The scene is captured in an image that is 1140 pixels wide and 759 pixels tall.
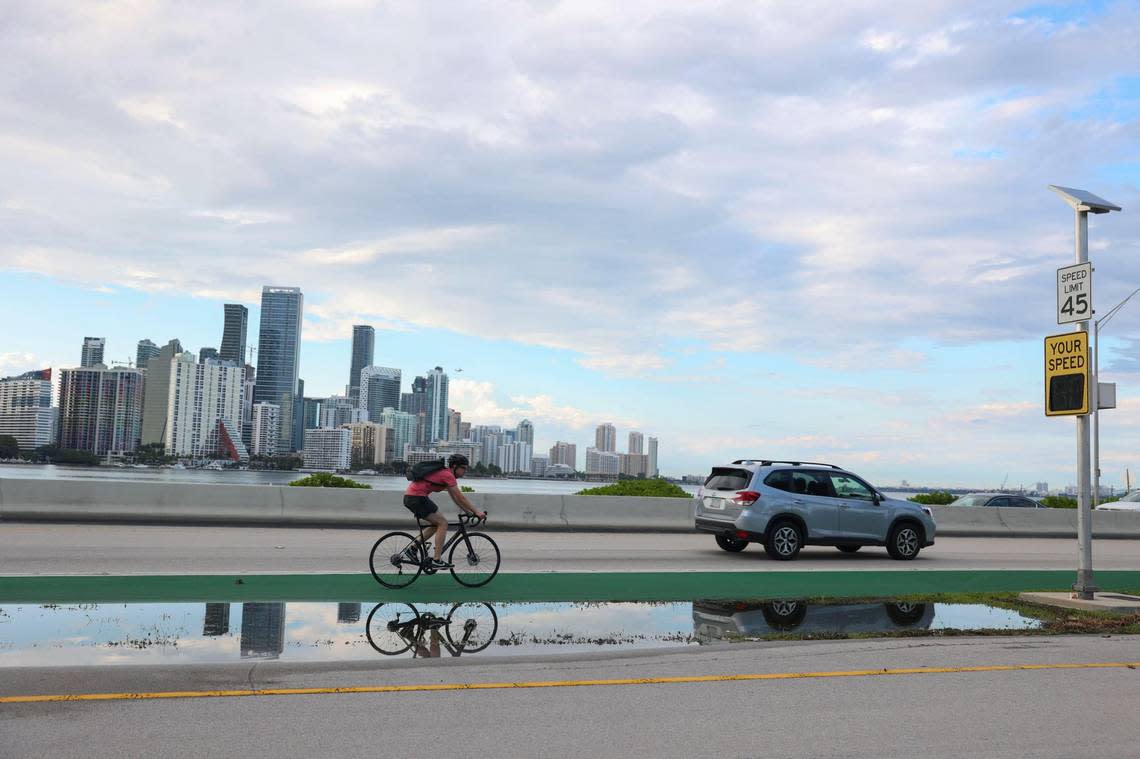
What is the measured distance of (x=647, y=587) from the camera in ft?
45.1

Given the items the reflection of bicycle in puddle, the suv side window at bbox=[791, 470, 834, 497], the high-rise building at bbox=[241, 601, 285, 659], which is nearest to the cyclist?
the reflection of bicycle in puddle

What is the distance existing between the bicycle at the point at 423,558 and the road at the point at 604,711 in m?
4.61

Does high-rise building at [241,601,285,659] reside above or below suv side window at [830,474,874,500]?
below

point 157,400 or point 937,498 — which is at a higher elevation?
point 157,400

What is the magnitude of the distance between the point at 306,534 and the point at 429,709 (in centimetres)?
1458

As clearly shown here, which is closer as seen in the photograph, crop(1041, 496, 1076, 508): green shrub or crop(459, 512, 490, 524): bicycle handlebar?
crop(459, 512, 490, 524): bicycle handlebar

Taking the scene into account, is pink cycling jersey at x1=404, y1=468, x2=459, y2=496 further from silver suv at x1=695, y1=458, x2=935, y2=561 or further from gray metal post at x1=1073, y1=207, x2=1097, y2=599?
gray metal post at x1=1073, y1=207, x2=1097, y2=599

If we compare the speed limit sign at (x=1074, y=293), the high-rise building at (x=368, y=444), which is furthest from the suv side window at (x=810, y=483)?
the high-rise building at (x=368, y=444)

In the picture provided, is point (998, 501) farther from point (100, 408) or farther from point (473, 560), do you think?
point (100, 408)

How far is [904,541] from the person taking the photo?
1955cm

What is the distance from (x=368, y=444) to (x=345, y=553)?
340 ft

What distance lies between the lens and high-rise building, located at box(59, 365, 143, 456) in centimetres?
11362

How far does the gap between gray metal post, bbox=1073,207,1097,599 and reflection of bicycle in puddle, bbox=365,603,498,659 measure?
7.48 metres

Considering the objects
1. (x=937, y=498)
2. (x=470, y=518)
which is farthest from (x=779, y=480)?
(x=937, y=498)
